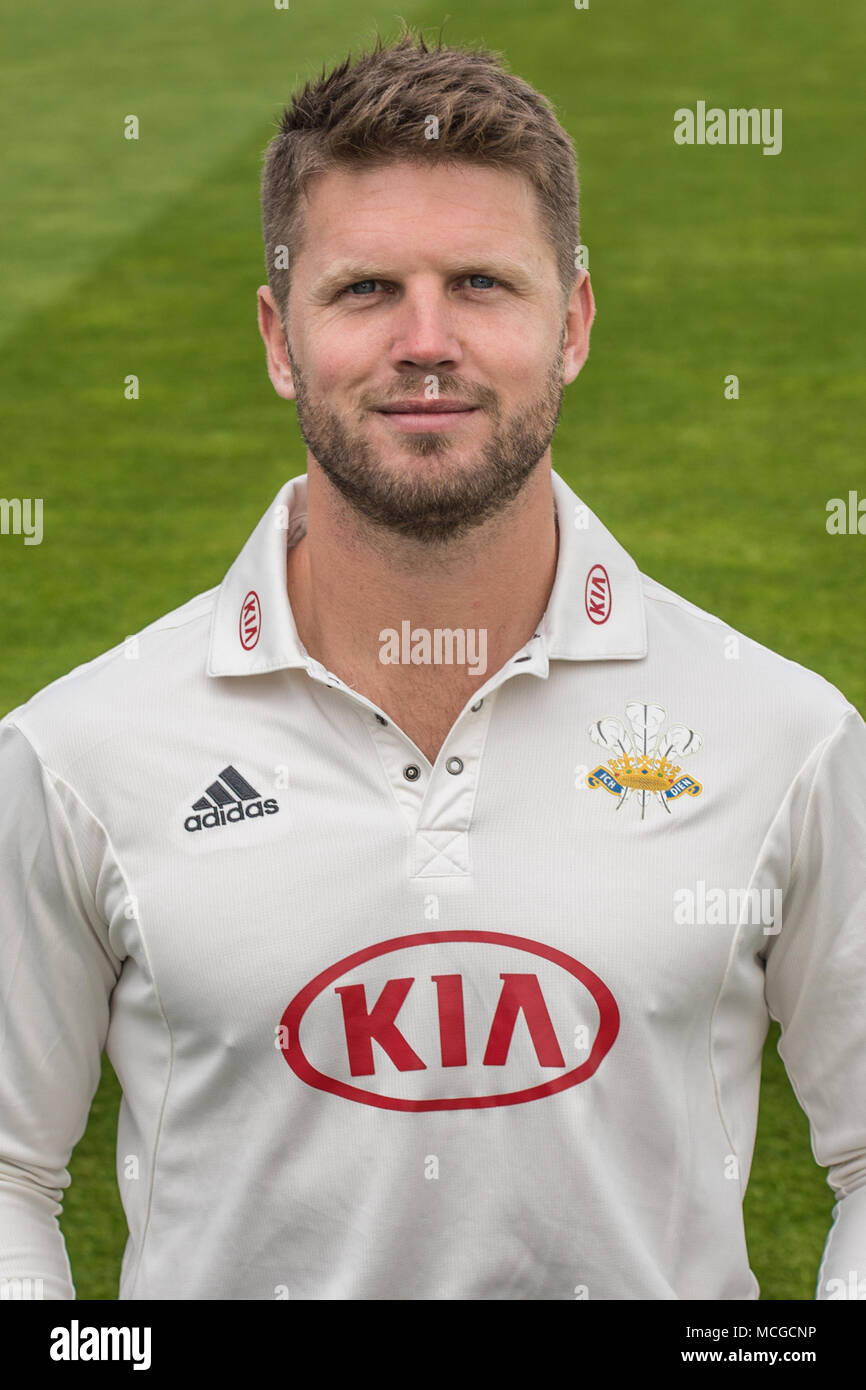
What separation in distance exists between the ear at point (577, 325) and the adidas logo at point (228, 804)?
0.64 meters

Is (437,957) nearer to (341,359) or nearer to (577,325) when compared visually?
(341,359)

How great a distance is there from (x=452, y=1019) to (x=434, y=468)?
639 millimetres

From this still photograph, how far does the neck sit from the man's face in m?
0.04

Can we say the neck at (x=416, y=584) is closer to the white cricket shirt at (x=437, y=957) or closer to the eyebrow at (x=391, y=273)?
the white cricket shirt at (x=437, y=957)

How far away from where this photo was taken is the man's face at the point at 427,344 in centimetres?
204

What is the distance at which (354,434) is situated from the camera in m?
2.06

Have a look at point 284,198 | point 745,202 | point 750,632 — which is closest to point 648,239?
point 745,202

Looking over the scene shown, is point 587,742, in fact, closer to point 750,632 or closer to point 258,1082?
point 258,1082

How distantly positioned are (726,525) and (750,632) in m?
0.92

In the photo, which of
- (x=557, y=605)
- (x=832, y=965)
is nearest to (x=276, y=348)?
(x=557, y=605)

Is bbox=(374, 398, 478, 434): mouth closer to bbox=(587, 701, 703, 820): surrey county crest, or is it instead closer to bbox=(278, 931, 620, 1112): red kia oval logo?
bbox=(587, 701, 703, 820): surrey county crest

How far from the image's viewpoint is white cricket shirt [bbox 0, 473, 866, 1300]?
2043 mm

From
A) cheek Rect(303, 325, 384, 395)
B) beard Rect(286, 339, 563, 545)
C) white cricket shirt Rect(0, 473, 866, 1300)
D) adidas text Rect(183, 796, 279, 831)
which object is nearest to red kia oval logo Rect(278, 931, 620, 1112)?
white cricket shirt Rect(0, 473, 866, 1300)

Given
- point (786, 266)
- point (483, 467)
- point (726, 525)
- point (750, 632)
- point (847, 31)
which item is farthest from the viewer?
point (847, 31)
